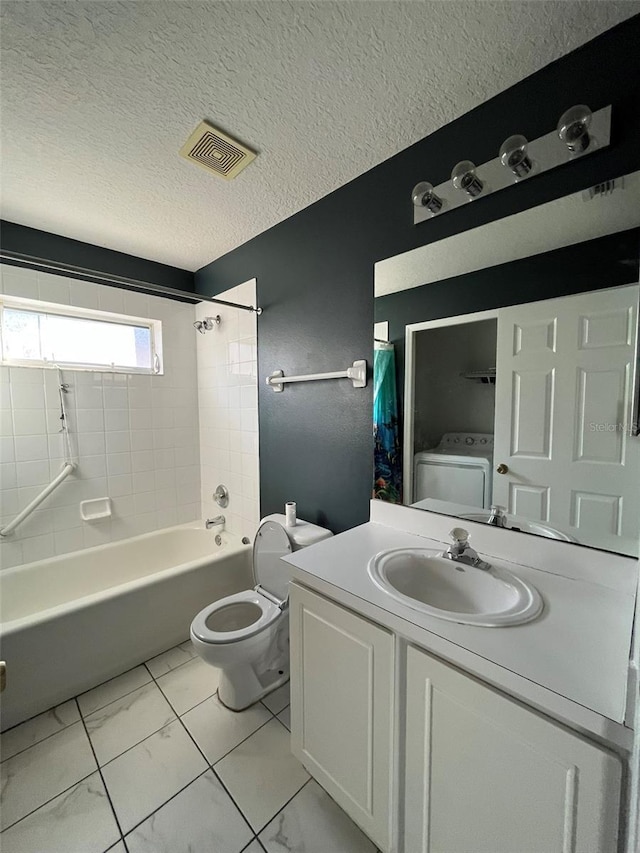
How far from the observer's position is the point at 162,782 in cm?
124

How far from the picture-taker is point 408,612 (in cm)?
87

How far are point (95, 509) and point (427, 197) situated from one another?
104 inches

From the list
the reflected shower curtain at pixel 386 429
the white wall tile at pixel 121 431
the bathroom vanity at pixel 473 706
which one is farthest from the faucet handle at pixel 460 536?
the white wall tile at pixel 121 431

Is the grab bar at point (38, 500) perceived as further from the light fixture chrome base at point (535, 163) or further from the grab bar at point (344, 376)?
the light fixture chrome base at point (535, 163)

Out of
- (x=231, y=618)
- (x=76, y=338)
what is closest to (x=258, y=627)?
(x=231, y=618)

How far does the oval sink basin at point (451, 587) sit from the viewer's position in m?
0.85

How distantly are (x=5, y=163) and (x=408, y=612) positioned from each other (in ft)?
7.72

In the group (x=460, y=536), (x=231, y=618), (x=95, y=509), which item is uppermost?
(x=460, y=536)

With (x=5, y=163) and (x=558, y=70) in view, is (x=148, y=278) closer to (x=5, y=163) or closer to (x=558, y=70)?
(x=5, y=163)

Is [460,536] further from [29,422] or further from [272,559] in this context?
[29,422]

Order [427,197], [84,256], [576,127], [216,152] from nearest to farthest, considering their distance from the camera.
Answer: [576,127] < [427,197] < [216,152] < [84,256]

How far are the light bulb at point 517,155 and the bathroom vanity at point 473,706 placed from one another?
1.20 meters

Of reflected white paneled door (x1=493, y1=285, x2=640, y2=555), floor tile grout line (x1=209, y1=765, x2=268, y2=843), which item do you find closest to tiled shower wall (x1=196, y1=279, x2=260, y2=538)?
floor tile grout line (x1=209, y1=765, x2=268, y2=843)

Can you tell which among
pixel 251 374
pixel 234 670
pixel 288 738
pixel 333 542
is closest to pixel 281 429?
pixel 251 374
